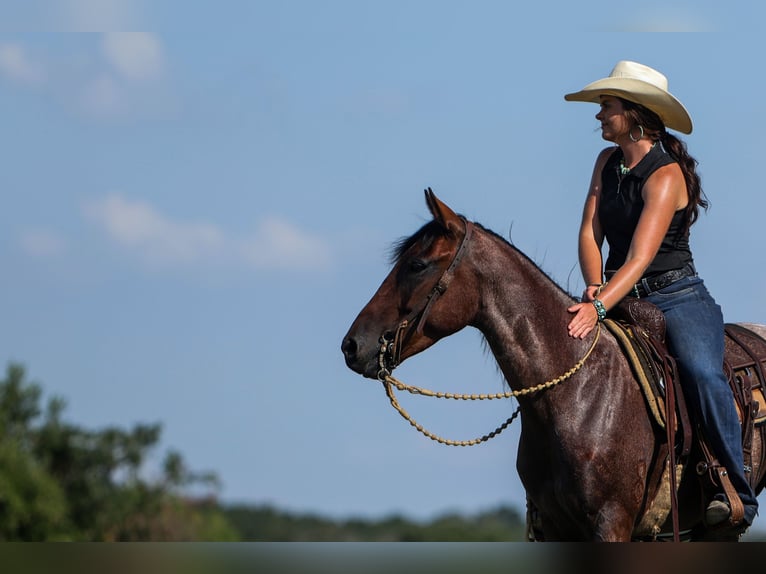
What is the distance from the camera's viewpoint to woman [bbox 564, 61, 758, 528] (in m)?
6.93

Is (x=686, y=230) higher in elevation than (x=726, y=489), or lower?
higher

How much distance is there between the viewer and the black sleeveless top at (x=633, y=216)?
7363 millimetres

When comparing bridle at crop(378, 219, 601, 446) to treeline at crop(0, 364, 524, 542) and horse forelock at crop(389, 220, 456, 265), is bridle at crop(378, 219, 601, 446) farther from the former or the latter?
treeline at crop(0, 364, 524, 542)

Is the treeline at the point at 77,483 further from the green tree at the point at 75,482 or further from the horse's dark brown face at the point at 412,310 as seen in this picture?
the horse's dark brown face at the point at 412,310

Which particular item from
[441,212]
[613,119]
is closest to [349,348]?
[441,212]

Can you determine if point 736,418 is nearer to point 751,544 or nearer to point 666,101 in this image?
point 666,101

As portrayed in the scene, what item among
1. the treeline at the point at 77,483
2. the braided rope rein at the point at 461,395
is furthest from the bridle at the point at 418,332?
the treeline at the point at 77,483

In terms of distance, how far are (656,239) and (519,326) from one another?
0.99m

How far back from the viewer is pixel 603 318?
7.08 meters

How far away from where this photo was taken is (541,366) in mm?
6934

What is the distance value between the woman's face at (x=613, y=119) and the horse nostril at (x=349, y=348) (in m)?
2.18

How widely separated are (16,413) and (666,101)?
64524 millimetres

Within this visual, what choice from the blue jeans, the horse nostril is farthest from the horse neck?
the horse nostril

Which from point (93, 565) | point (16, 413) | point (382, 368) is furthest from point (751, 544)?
point (16, 413)
